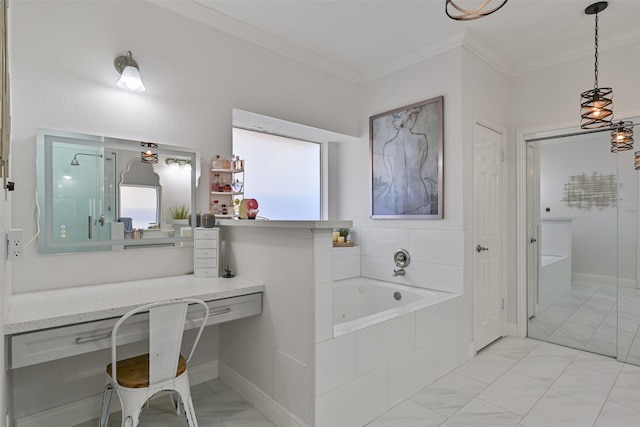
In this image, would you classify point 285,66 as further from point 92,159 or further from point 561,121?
point 561,121

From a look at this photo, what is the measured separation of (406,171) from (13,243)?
2769 millimetres

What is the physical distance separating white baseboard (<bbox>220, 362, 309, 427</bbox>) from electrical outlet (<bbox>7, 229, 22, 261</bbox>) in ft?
4.77

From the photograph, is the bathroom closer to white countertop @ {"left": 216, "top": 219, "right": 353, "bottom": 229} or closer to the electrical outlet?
the electrical outlet

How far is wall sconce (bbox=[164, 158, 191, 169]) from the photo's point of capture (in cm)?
238

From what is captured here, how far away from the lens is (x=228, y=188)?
2674 millimetres

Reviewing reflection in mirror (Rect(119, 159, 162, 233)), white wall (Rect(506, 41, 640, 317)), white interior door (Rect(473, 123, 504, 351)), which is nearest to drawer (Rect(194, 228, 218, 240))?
reflection in mirror (Rect(119, 159, 162, 233))

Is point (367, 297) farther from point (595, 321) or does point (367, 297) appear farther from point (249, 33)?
point (249, 33)

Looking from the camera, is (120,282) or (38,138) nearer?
(38,138)

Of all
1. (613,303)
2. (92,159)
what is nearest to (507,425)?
(613,303)

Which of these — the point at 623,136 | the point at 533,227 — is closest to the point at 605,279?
the point at 533,227

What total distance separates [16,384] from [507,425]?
2.66 m

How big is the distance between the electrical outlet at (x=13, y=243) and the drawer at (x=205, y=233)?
94 centimetres

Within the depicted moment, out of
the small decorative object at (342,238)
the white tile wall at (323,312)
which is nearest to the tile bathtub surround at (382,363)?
the white tile wall at (323,312)

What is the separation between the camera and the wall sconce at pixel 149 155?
7.45 feet
